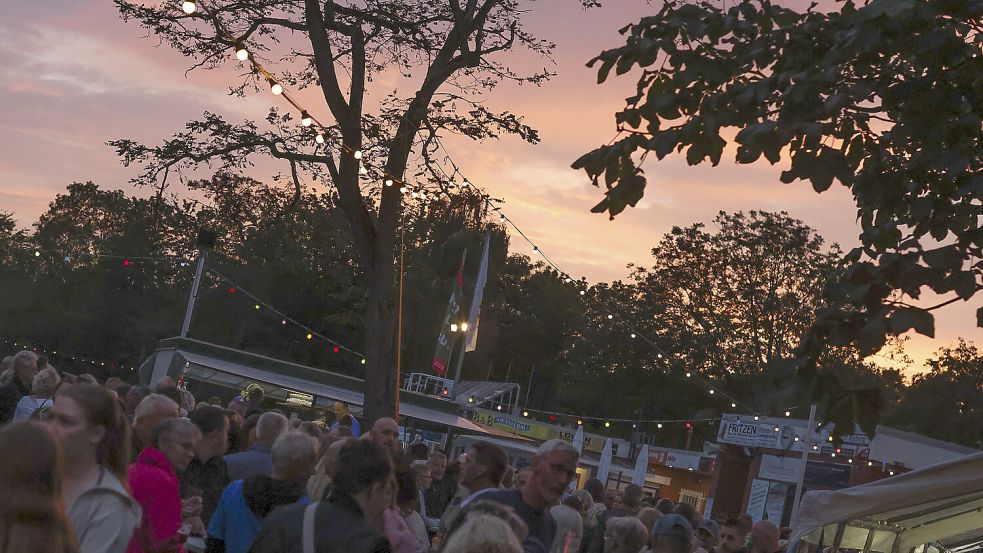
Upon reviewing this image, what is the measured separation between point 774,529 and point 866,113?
470 centimetres

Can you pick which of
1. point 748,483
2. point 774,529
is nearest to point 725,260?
point 748,483

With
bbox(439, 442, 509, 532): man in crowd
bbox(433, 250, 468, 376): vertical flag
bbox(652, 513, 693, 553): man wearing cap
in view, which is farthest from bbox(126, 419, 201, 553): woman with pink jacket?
bbox(433, 250, 468, 376): vertical flag

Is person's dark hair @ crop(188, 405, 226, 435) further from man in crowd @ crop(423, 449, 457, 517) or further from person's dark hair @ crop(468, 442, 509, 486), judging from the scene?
man in crowd @ crop(423, 449, 457, 517)

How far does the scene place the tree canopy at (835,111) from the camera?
14.6ft

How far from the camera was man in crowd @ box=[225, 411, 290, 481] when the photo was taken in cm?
652

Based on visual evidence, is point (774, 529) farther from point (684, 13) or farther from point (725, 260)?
point (725, 260)

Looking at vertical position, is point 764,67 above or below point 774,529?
above

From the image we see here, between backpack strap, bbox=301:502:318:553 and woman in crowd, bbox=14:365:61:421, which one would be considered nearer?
backpack strap, bbox=301:502:318:553

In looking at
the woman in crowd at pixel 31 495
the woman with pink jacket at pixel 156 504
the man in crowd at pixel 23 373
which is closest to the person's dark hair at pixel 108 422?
the woman with pink jacket at pixel 156 504

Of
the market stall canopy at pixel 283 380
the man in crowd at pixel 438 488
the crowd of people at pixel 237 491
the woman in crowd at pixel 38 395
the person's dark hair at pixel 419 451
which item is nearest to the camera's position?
the crowd of people at pixel 237 491

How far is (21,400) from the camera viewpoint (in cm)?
905

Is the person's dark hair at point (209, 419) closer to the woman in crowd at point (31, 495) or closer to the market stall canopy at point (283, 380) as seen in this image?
the woman in crowd at point (31, 495)

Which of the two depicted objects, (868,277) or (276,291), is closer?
(868,277)

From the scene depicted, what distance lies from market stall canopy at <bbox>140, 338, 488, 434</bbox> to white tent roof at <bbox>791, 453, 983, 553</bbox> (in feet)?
56.2
